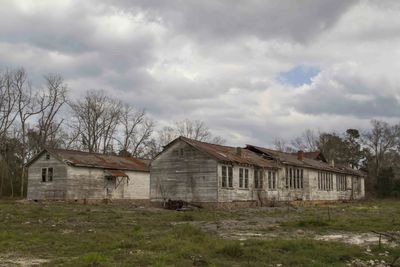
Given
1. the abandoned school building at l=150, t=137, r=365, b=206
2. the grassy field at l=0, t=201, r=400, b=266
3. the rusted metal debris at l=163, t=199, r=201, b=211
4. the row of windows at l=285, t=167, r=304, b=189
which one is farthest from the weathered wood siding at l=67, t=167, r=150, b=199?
the grassy field at l=0, t=201, r=400, b=266

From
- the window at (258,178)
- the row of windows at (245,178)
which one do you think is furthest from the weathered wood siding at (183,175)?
the window at (258,178)

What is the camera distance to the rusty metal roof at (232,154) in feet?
128

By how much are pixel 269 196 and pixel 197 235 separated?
29.2 m

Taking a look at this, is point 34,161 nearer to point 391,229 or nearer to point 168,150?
point 168,150

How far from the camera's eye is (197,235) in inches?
667

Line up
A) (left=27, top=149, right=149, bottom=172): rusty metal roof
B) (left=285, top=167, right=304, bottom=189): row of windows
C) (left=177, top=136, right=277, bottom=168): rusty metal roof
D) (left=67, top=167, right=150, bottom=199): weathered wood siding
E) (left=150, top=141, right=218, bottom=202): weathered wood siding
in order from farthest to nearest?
(left=285, top=167, right=304, bottom=189): row of windows, (left=27, top=149, right=149, bottom=172): rusty metal roof, (left=67, top=167, right=150, bottom=199): weathered wood siding, (left=177, top=136, right=277, bottom=168): rusty metal roof, (left=150, top=141, right=218, bottom=202): weathered wood siding

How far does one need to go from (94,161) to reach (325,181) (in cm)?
2692

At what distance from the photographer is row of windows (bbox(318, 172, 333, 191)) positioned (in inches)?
2251

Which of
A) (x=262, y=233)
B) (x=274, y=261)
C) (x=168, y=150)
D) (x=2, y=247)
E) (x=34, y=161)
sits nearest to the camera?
(x=274, y=261)

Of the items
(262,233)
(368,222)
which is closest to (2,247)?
(262,233)

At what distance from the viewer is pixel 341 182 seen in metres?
64.5

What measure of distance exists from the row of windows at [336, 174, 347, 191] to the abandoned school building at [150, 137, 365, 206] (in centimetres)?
1457

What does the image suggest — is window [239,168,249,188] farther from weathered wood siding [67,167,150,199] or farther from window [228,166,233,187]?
weathered wood siding [67,167,150,199]

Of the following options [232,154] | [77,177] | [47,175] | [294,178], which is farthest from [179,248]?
[294,178]
